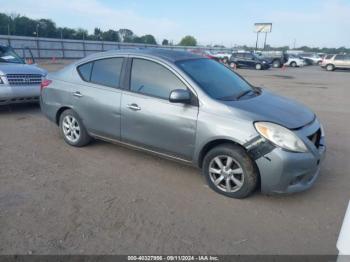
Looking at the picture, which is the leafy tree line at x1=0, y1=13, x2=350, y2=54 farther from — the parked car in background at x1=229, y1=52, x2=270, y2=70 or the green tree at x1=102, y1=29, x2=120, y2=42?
the parked car in background at x1=229, y1=52, x2=270, y2=70

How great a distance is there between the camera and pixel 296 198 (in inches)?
151

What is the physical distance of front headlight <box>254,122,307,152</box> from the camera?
11.2 feet

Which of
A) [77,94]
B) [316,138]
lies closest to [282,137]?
[316,138]

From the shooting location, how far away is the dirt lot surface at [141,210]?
293 centimetres

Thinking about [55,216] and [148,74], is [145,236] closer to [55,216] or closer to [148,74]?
[55,216]

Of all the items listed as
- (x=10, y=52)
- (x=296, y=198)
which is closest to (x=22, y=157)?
(x=296, y=198)

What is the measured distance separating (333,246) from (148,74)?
2.97m

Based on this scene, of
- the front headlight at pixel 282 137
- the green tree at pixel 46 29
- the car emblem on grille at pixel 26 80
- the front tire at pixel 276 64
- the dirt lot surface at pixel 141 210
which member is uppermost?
the green tree at pixel 46 29

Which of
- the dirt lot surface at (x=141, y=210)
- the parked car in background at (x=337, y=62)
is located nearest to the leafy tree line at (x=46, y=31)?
the parked car in background at (x=337, y=62)

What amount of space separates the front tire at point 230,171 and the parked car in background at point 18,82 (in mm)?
5262

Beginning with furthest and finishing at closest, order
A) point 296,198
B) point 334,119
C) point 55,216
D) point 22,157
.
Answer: point 334,119 → point 22,157 → point 296,198 → point 55,216

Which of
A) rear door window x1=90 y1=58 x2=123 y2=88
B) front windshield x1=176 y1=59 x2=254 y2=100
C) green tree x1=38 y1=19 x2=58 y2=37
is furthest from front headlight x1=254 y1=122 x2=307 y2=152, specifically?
green tree x1=38 y1=19 x2=58 y2=37

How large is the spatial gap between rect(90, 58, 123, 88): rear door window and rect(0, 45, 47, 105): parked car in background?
10.3ft

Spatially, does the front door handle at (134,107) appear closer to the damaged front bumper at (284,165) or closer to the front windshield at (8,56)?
the damaged front bumper at (284,165)
